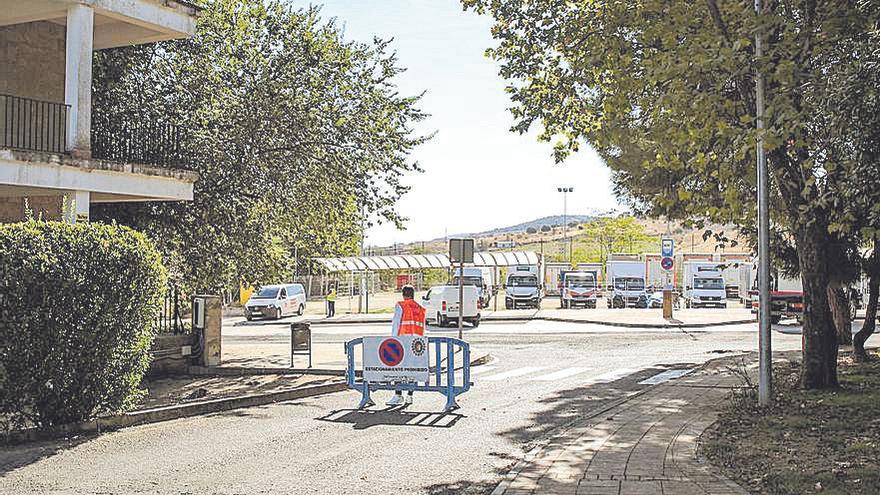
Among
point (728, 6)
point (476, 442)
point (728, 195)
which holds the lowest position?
point (476, 442)

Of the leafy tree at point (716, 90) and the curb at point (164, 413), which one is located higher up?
the leafy tree at point (716, 90)

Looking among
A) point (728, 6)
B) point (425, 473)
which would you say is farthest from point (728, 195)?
point (425, 473)

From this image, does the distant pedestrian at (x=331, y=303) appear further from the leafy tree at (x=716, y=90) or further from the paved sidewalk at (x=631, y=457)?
the paved sidewalk at (x=631, y=457)

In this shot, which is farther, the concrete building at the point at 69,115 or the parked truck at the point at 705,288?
the parked truck at the point at 705,288

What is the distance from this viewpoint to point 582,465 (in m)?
9.21

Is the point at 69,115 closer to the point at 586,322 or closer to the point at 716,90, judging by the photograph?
the point at 716,90

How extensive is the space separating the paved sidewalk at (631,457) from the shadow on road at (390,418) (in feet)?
6.11

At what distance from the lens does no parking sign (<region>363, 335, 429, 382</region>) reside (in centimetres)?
1380

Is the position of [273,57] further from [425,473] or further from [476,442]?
[425,473]

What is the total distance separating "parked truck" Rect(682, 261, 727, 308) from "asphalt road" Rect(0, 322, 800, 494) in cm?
3298

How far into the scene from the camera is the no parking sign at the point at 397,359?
13.8 metres

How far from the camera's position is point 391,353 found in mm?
13945

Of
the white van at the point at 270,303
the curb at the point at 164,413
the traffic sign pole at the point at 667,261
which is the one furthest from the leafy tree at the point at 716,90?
the white van at the point at 270,303

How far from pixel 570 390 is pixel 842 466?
25.8 ft
